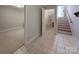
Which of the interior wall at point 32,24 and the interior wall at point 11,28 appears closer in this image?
the interior wall at point 11,28

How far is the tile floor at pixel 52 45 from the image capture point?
6.50 feet

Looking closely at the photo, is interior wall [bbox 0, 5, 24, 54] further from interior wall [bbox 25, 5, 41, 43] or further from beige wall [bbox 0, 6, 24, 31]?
interior wall [bbox 25, 5, 41, 43]

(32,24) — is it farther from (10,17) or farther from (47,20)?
(10,17)

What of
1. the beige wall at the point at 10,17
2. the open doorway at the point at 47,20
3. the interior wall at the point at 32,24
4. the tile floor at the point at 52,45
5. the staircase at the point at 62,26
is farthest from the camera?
the staircase at the point at 62,26

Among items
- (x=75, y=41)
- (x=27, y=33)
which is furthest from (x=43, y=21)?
(x=75, y=41)

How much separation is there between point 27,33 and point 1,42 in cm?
56

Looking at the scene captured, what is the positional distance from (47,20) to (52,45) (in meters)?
0.58

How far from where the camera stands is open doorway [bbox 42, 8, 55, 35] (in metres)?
2.24

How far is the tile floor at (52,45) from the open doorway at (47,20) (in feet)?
0.32

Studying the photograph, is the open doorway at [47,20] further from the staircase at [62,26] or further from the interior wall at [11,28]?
the interior wall at [11,28]

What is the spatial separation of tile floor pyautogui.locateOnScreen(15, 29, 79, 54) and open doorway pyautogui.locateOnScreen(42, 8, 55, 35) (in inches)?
3.8

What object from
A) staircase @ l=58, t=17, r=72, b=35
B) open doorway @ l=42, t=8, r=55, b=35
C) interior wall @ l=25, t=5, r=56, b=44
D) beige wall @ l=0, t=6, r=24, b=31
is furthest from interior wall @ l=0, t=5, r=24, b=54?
staircase @ l=58, t=17, r=72, b=35

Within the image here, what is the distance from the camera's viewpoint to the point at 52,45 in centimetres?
218

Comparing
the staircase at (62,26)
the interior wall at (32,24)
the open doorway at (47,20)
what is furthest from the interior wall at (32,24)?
the staircase at (62,26)
